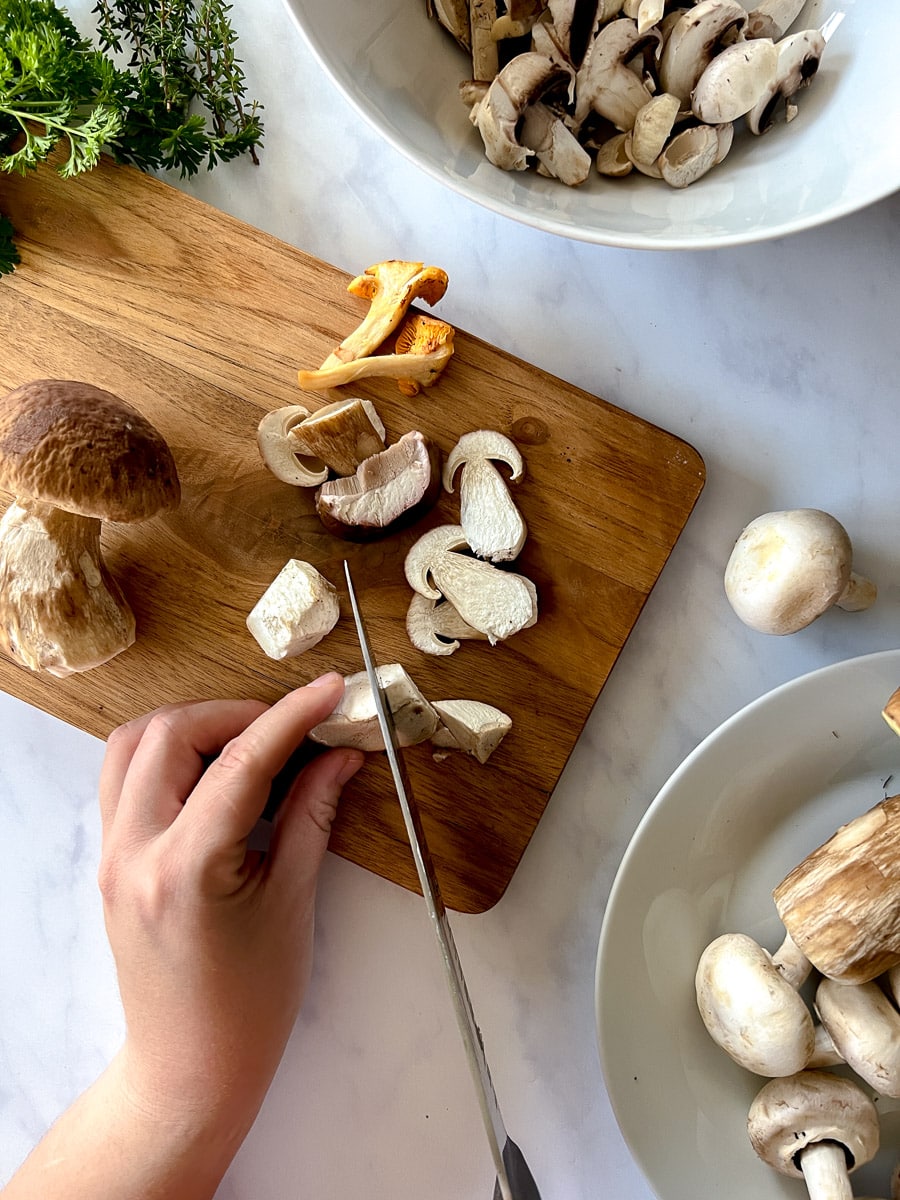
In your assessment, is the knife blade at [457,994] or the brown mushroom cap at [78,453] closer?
the knife blade at [457,994]

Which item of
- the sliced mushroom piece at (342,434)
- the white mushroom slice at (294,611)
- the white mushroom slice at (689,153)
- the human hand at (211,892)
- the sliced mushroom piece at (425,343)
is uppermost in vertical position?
the white mushroom slice at (689,153)

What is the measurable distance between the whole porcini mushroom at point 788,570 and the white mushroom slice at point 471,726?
353 millimetres

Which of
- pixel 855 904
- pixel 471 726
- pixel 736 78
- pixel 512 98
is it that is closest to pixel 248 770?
pixel 471 726

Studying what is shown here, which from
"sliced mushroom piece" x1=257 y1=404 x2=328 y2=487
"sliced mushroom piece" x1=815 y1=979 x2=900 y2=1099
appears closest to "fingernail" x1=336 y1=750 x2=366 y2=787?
"sliced mushroom piece" x1=257 y1=404 x2=328 y2=487

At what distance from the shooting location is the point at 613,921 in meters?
1.22

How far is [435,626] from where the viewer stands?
4.17ft

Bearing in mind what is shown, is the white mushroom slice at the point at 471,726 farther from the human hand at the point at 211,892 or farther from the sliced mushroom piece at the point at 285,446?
the sliced mushroom piece at the point at 285,446

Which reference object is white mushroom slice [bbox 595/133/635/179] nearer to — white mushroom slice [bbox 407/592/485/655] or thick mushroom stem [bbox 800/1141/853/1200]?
white mushroom slice [bbox 407/592/485/655]

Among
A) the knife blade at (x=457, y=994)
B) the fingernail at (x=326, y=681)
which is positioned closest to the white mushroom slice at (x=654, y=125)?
the knife blade at (x=457, y=994)

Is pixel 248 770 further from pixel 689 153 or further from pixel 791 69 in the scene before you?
pixel 791 69

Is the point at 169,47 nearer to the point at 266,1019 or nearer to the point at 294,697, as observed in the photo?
the point at 294,697

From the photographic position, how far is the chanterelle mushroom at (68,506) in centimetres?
108

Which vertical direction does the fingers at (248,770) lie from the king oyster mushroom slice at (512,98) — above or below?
below

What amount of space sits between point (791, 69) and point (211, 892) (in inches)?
47.2
